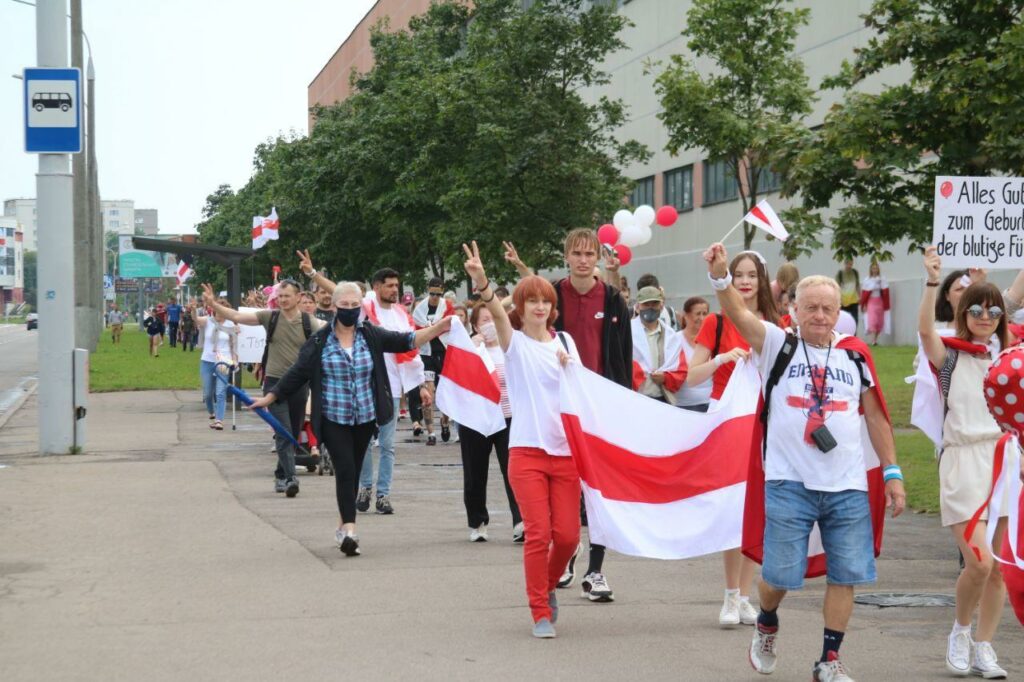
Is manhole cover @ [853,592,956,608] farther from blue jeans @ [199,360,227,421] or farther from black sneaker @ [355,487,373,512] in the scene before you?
blue jeans @ [199,360,227,421]

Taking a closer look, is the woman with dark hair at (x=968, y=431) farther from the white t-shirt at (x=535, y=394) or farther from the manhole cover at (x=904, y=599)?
the white t-shirt at (x=535, y=394)

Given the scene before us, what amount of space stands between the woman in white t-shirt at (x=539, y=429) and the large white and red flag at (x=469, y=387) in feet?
8.80

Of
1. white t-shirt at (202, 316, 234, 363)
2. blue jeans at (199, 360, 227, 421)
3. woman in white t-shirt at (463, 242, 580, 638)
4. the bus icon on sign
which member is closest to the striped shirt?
woman in white t-shirt at (463, 242, 580, 638)

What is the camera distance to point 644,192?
168 feet

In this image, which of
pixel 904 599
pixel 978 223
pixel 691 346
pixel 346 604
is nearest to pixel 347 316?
pixel 691 346

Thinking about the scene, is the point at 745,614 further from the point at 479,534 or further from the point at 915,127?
the point at 915,127

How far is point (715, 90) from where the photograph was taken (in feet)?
95.7

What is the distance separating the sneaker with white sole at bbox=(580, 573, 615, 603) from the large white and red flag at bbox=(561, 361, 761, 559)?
1.79ft

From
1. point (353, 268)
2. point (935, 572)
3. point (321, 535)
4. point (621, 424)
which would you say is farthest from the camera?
point (353, 268)

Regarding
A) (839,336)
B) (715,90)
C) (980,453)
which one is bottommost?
(980,453)

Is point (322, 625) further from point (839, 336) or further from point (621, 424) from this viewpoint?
point (839, 336)

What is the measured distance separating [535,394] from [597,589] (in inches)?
49.5

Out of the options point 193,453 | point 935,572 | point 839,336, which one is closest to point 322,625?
point 839,336

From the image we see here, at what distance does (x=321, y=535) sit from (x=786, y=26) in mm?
20511
